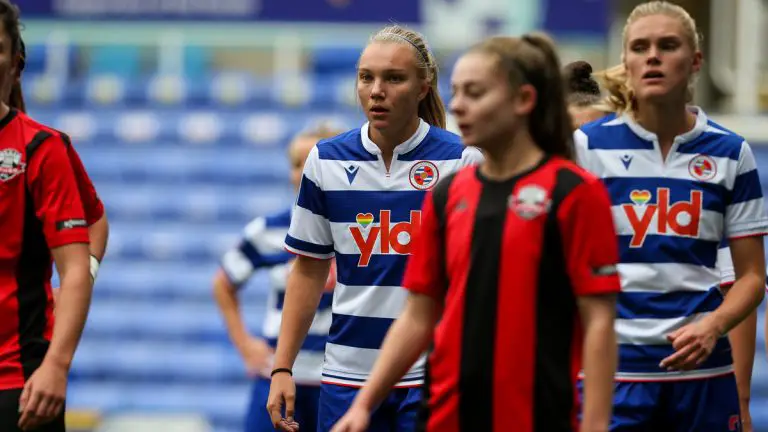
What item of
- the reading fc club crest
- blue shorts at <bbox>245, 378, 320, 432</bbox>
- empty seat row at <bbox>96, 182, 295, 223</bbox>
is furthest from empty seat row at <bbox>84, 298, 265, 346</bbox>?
the reading fc club crest

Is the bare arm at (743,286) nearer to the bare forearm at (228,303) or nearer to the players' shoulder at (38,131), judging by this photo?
the players' shoulder at (38,131)

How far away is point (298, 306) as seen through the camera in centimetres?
458

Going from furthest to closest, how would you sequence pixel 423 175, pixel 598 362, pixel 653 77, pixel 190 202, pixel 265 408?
pixel 190 202, pixel 265 408, pixel 423 175, pixel 653 77, pixel 598 362

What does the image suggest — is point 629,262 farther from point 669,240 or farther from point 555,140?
point 555,140

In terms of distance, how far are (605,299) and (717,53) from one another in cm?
934

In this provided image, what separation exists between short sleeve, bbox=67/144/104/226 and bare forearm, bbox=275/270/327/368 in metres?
0.69

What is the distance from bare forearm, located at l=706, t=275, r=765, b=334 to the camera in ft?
14.0

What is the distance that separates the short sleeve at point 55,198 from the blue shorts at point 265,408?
84.2 inches

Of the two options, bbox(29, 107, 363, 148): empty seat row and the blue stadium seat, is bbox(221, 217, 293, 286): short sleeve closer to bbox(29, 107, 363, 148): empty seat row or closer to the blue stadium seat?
bbox(29, 107, 363, 148): empty seat row

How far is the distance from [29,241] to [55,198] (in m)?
0.16

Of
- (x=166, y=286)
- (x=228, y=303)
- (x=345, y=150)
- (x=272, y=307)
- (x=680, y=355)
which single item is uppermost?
(x=345, y=150)

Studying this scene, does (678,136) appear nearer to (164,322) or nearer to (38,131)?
(38,131)

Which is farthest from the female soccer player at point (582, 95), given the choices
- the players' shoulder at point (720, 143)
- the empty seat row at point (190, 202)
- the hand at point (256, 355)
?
the empty seat row at point (190, 202)

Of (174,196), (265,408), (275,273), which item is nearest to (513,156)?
(265,408)
